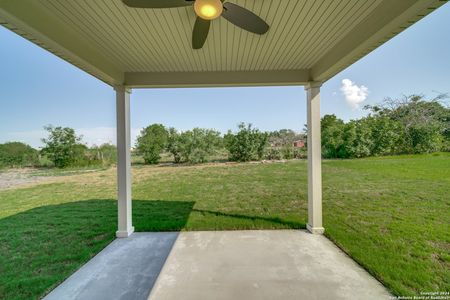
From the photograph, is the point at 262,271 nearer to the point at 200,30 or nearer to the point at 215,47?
the point at 200,30

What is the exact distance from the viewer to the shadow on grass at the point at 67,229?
7.40ft

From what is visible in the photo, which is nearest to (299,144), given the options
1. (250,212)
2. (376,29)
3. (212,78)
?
(250,212)

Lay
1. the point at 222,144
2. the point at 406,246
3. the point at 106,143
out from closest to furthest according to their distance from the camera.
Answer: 1. the point at 406,246
2. the point at 106,143
3. the point at 222,144

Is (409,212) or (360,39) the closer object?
(360,39)

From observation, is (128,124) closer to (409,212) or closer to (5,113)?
(5,113)

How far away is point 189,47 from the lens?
2.41m

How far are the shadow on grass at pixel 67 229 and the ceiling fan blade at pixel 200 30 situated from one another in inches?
104

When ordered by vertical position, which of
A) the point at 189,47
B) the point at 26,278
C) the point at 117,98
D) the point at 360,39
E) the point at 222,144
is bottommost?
the point at 26,278

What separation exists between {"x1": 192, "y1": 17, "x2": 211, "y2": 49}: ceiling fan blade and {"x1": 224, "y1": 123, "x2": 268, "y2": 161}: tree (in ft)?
21.5

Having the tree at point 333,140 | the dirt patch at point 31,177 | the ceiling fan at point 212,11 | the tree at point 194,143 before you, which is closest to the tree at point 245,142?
the tree at point 194,143

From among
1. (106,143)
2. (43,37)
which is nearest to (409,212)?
(43,37)

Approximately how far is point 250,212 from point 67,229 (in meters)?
3.15

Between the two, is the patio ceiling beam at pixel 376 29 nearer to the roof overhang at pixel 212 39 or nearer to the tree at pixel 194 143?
the roof overhang at pixel 212 39

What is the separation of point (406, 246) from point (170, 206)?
13.0ft
